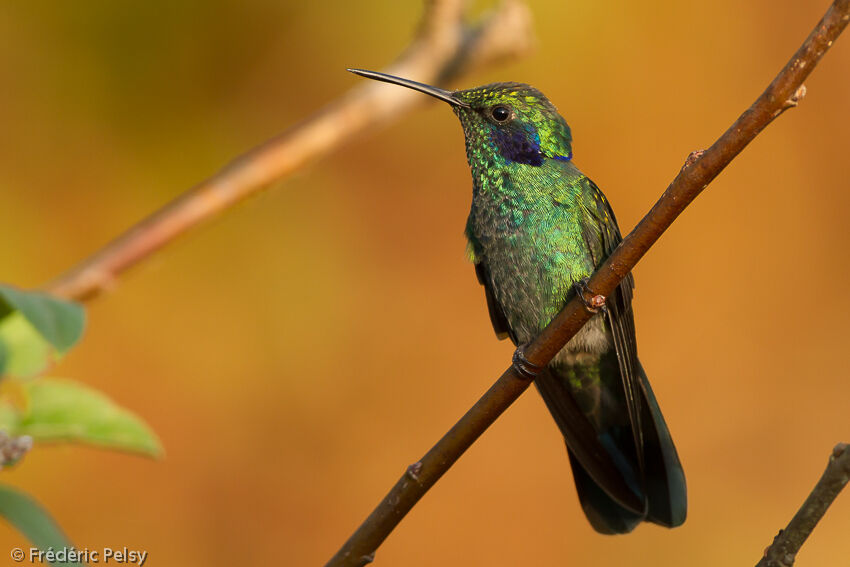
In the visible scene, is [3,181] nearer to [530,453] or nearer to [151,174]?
[151,174]

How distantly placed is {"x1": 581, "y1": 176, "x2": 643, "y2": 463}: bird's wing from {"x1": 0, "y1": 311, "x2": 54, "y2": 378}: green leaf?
130 centimetres

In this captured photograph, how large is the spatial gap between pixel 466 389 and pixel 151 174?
1.66m

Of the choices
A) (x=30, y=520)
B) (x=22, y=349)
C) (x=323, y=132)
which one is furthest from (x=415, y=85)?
(x=30, y=520)

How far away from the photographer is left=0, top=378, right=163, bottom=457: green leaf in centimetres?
144

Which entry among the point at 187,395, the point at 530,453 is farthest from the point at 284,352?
the point at 530,453

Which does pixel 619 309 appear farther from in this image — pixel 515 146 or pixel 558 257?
pixel 515 146

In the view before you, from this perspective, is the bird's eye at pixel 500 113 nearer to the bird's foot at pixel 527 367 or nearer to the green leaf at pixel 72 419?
the bird's foot at pixel 527 367

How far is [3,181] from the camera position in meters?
3.63

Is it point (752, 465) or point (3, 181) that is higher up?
point (3, 181)

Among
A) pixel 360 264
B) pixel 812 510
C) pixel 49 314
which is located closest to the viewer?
pixel 812 510

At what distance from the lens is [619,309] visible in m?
2.22

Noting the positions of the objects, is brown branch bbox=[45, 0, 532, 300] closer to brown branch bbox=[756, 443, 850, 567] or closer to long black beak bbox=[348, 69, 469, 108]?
long black beak bbox=[348, 69, 469, 108]

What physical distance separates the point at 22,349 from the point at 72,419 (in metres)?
0.17

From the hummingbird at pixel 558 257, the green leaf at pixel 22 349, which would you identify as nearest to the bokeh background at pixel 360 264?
the hummingbird at pixel 558 257
